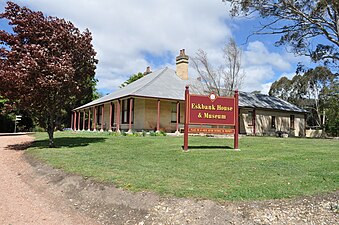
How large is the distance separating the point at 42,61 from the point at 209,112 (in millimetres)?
6932

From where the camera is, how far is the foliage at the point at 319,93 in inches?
1420

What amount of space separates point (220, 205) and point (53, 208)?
3.31 metres

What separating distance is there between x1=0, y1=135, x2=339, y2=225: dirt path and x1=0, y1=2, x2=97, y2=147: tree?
5.76 metres

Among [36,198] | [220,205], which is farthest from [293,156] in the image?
[36,198]

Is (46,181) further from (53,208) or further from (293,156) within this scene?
(293,156)

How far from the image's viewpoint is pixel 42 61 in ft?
38.4

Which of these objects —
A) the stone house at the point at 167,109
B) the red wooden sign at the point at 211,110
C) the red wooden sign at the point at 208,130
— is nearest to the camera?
the red wooden sign at the point at 211,110

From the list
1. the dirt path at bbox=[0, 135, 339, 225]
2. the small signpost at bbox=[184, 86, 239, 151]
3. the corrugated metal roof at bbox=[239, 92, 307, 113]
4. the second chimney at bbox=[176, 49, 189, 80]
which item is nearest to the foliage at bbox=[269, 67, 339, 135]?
the corrugated metal roof at bbox=[239, 92, 307, 113]

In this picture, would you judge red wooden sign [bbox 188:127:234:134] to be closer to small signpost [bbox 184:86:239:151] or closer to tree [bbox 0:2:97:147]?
small signpost [bbox 184:86:239:151]

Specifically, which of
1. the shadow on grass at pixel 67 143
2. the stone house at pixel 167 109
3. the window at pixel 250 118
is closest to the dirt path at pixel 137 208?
the shadow on grass at pixel 67 143

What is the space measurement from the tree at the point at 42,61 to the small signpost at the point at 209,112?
506 centimetres

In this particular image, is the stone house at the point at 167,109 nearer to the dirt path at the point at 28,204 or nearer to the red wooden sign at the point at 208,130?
the red wooden sign at the point at 208,130

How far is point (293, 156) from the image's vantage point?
10.1 m

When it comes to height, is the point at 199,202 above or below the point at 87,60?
below
